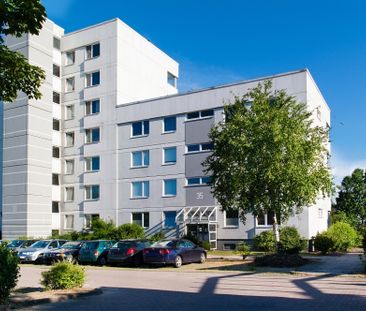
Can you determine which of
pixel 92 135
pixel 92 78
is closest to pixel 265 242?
pixel 92 135

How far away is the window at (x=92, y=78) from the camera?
46.8 meters

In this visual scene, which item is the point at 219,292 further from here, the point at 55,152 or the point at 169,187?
the point at 55,152

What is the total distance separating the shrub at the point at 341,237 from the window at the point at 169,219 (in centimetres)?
1237

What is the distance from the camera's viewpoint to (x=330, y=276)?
18.7 meters

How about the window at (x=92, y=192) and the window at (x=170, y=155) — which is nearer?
the window at (x=170, y=155)

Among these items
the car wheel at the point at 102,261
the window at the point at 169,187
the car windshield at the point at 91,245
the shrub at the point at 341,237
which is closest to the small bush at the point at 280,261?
Result: the car wheel at the point at 102,261

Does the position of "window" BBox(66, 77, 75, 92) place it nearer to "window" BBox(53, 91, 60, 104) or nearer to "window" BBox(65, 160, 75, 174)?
"window" BBox(53, 91, 60, 104)

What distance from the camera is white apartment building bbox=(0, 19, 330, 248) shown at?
1569 inches

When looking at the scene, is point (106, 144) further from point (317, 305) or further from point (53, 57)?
point (317, 305)

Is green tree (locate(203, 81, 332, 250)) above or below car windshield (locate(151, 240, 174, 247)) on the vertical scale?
above

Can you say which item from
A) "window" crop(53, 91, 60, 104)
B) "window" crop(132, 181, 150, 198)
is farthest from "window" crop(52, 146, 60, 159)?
"window" crop(132, 181, 150, 198)

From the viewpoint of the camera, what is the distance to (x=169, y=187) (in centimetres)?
4144

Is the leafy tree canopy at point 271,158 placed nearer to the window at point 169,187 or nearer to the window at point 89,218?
the window at point 169,187

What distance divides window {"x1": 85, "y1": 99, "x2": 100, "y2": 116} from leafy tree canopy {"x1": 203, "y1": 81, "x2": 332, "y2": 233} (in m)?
23.7
